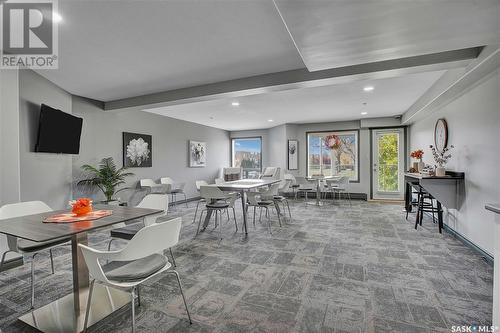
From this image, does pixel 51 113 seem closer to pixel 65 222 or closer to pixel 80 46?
pixel 80 46

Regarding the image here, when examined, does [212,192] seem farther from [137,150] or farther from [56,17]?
[137,150]

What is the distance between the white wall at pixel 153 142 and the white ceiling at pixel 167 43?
1.13 m

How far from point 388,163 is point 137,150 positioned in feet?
23.4

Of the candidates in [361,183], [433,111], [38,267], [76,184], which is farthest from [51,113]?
[361,183]

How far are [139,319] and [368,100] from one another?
5.40 meters

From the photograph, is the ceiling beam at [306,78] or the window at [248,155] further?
the window at [248,155]

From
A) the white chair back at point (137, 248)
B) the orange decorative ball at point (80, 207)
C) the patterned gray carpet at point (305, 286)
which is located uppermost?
the orange decorative ball at point (80, 207)

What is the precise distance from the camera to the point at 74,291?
76.8 inches

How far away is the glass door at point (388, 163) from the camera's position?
7316mm

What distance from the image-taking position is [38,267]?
2.85 m

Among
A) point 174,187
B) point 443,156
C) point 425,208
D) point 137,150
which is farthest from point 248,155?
point 443,156

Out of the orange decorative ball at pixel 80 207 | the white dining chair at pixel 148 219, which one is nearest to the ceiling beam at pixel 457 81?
the white dining chair at pixel 148 219

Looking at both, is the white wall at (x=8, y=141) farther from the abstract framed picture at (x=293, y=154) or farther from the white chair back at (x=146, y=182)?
the abstract framed picture at (x=293, y=154)

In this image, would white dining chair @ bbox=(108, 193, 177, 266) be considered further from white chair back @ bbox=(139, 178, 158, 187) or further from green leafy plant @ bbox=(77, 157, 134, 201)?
white chair back @ bbox=(139, 178, 158, 187)
